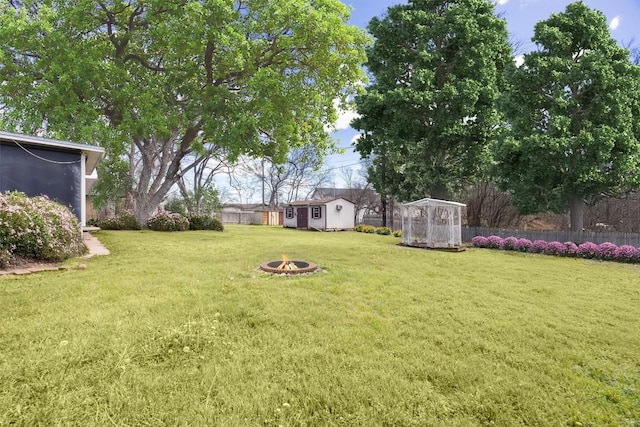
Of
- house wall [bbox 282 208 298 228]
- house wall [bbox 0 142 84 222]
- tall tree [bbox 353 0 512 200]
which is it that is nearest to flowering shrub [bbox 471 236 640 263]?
tall tree [bbox 353 0 512 200]

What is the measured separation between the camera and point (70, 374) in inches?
93.4

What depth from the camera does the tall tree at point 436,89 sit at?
15.1 metres

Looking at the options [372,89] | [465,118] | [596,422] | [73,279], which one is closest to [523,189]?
[465,118]

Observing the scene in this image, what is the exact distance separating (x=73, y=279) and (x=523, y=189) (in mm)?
15611

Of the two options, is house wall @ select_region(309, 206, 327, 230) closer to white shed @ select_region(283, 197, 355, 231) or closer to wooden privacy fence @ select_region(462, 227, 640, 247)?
white shed @ select_region(283, 197, 355, 231)

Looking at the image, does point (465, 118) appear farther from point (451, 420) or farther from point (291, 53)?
point (451, 420)

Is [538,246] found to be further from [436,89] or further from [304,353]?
[304,353]

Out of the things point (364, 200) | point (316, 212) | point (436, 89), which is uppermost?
point (436, 89)

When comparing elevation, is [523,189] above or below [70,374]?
above

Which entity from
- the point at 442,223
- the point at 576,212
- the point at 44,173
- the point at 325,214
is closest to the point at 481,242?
the point at 442,223

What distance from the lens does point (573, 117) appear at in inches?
495

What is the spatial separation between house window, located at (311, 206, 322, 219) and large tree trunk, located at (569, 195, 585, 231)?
14673 millimetres

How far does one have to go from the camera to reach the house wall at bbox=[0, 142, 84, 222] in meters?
8.52

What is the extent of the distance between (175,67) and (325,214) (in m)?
13.1
